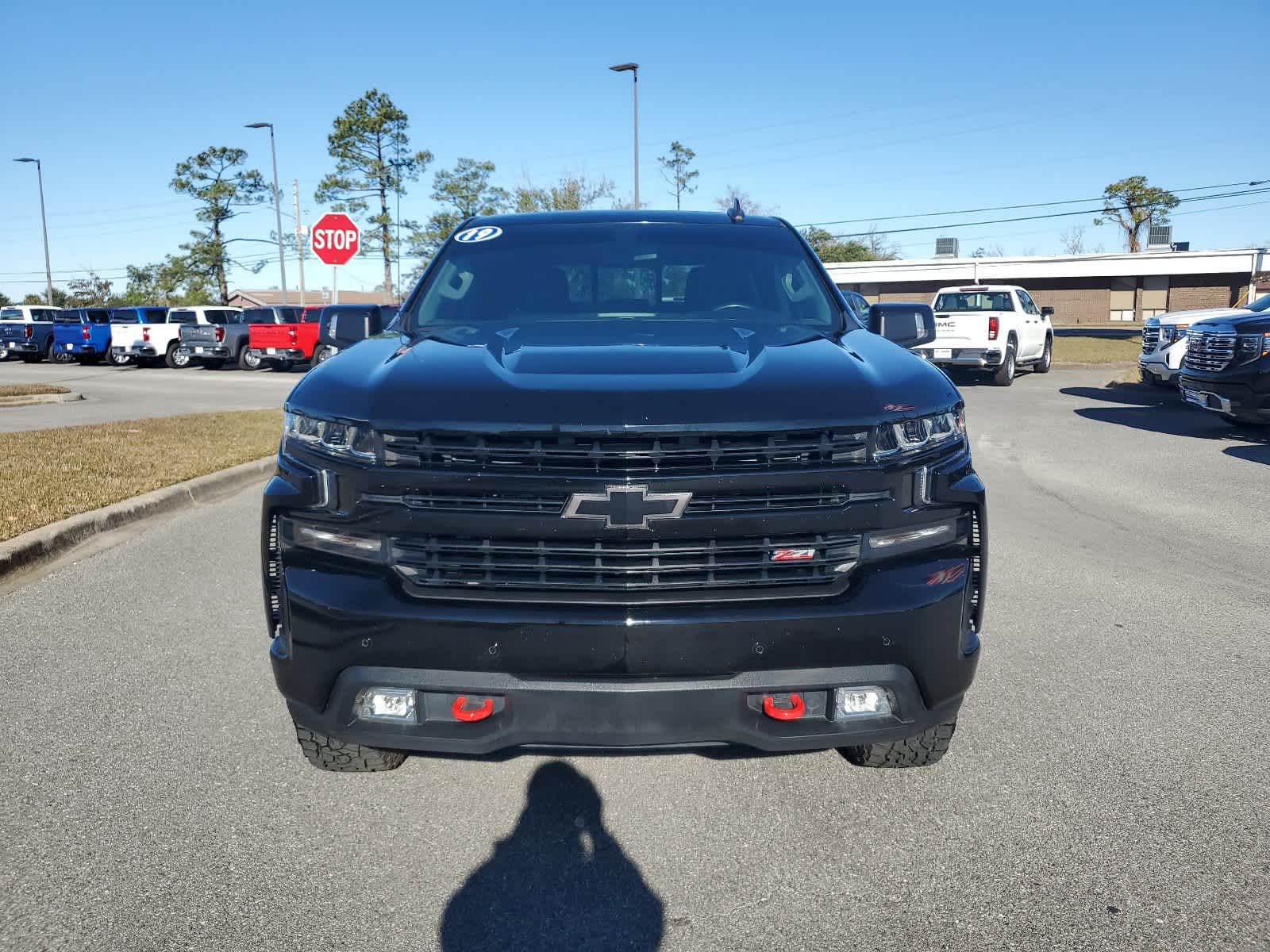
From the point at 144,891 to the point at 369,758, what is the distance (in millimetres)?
732

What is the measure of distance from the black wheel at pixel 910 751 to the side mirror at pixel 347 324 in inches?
97.2

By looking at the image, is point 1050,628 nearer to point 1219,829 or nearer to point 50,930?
point 1219,829

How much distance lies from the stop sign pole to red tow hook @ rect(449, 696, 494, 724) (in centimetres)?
1079

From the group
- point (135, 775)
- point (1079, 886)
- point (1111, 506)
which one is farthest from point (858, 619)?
point (1111, 506)

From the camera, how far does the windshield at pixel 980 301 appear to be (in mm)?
21375

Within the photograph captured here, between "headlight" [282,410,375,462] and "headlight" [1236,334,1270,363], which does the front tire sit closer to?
"headlight" [1236,334,1270,363]

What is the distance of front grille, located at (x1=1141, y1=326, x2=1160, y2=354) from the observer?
1769cm

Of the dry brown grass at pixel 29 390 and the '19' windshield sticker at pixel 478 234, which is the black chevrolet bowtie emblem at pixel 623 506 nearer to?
the '19' windshield sticker at pixel 478 234

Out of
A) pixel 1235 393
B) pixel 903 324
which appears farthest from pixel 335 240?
pixel 1235 393

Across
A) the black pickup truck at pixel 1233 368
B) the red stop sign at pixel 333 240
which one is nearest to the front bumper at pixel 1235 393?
the black pickup truck at pixel 1233 368

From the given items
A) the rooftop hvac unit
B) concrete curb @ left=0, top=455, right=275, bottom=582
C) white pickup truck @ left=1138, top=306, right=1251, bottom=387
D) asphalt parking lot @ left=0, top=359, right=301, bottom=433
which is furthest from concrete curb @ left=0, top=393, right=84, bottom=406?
the rooftop hvac unit

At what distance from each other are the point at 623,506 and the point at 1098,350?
3296cm

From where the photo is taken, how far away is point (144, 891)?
273 cm

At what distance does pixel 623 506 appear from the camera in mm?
2586
